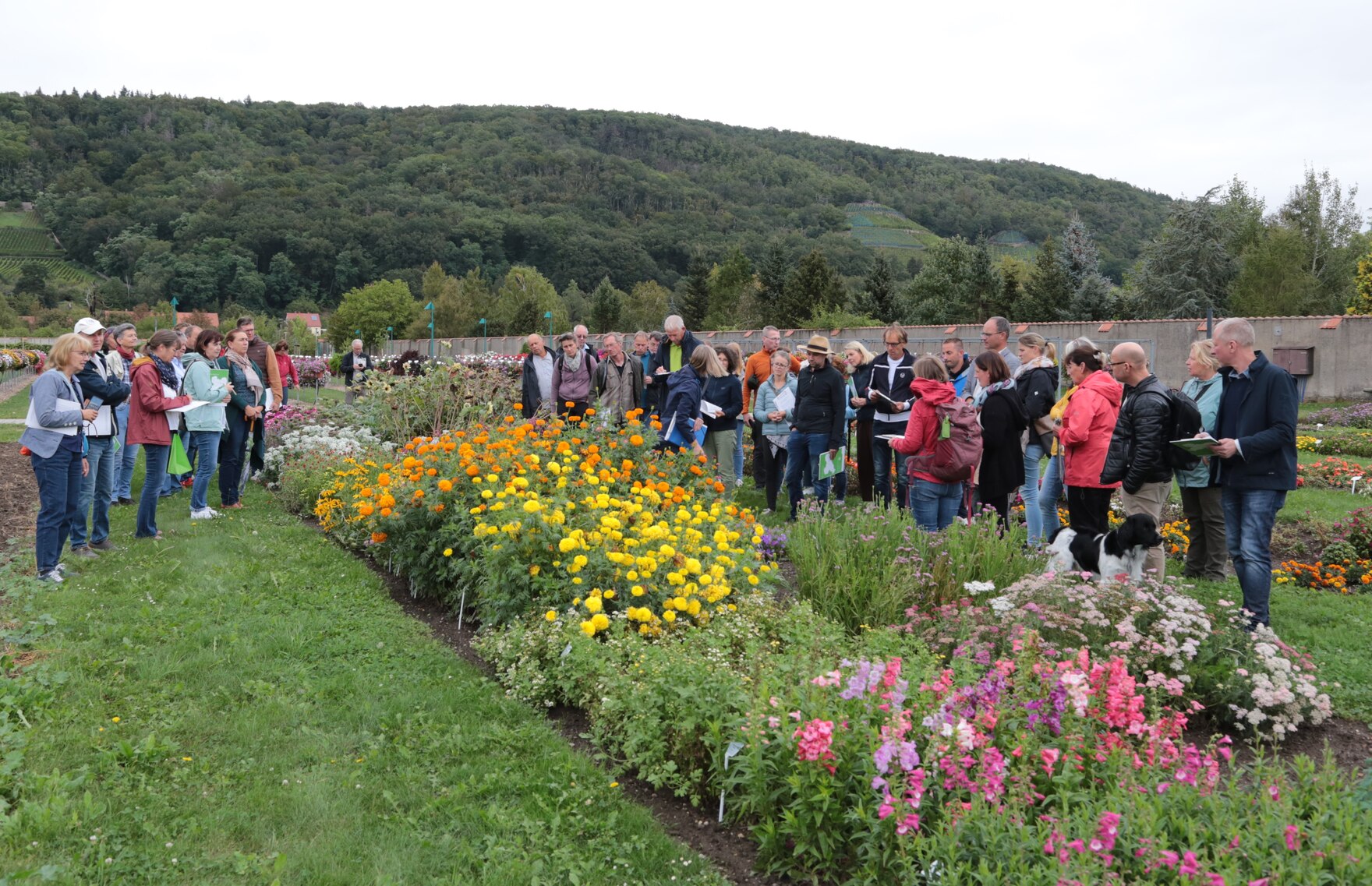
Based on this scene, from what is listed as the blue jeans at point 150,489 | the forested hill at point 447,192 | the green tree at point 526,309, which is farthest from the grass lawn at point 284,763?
the forested hill at point 447,192

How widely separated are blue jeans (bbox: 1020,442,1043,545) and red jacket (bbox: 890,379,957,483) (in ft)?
4.20

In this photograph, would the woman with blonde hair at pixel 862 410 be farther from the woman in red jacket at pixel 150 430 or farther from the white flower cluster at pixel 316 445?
the woman in red jacket at pixel 150 430

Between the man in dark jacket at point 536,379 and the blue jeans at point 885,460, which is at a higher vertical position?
the man in dark jacket at point 536,379

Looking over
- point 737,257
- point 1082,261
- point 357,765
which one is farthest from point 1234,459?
point 737,257

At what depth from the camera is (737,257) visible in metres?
50.8

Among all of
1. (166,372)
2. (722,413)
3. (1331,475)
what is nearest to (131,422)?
(166,372)

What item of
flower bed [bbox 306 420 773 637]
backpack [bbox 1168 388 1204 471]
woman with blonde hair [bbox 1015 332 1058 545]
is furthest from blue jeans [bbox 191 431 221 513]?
backpack [bbox 1168 388 1204 471]

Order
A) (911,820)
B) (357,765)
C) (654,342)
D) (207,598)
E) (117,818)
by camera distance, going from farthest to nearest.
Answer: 1. (654,342)
2. (207,598)
3. (357,765)
4. (117,818)
5. (911,820)

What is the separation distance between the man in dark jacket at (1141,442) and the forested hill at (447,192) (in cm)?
7476

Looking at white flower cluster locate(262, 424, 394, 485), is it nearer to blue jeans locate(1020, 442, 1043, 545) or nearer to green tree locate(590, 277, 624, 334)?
blue jeans locate(1020, 442, 1043, 545)

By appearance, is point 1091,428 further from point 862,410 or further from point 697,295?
point 697,295

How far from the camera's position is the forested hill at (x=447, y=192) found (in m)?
91.4

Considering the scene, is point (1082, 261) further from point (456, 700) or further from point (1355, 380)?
point (456, 700)

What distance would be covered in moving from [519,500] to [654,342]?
6.48m
